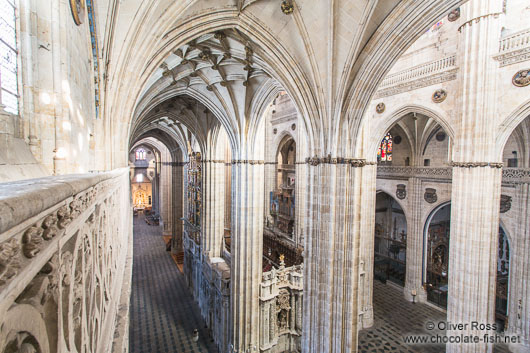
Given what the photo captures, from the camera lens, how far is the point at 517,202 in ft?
34.6

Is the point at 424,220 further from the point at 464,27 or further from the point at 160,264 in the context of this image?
the point at 160,264

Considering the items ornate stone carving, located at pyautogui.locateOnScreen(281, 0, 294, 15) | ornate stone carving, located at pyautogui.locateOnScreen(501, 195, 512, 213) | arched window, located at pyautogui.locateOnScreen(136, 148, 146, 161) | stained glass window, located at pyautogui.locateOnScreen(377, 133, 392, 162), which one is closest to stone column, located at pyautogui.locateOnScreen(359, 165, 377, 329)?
ornate stone carving, located at pyautogui.locateOnScreen(501, 195, 512, 213)

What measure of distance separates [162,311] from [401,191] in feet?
46.5

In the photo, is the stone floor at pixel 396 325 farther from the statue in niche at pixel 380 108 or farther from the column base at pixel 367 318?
the statue in niche at pixel 380 108

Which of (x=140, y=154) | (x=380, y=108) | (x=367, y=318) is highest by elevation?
(x=380, y=108)

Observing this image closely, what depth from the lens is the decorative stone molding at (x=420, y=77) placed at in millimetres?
10051

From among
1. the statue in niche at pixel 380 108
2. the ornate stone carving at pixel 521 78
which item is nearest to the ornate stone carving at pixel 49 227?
the ornate stone carving at pixel 521 78

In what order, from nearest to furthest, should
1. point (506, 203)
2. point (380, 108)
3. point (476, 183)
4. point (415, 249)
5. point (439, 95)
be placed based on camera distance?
point (476, 183)
point (439, 95)
point (506, 203)
point (380, 108)
point (415, 249)

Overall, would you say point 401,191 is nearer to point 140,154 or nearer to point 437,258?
point 437,258

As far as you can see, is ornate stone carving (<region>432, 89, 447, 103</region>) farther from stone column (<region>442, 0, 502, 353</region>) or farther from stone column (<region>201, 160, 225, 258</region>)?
stone column (<region>201, 160, 225, 258</region>)

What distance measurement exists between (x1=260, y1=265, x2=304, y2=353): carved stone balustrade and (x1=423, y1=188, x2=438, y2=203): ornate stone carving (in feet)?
27.6

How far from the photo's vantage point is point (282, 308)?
10.1m

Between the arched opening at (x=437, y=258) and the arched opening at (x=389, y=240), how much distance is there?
6.09ft

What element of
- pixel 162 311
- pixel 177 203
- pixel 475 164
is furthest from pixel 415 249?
pixel 177 203
